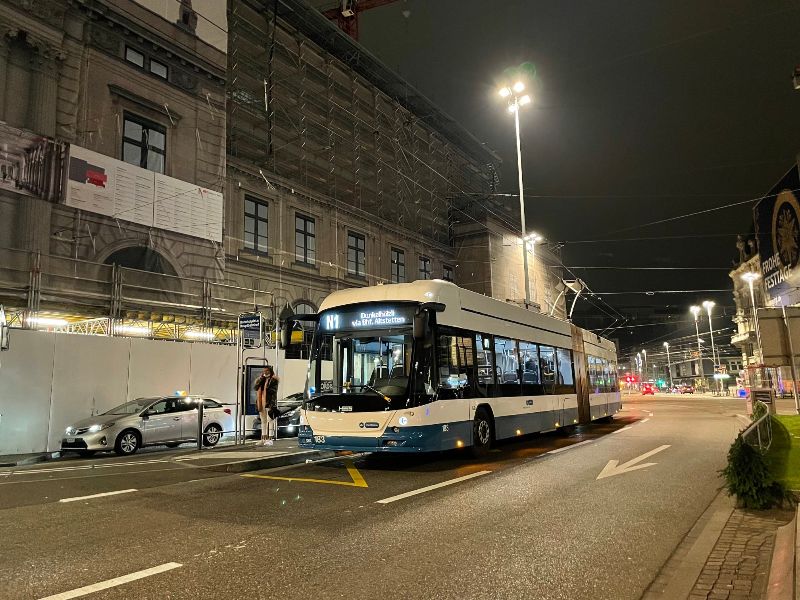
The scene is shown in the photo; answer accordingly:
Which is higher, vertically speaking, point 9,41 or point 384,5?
point 384,5

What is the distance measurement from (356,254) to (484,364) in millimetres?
20798

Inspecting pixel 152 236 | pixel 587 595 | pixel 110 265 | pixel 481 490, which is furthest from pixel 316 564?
pixel 152 236

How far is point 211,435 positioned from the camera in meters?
16.0

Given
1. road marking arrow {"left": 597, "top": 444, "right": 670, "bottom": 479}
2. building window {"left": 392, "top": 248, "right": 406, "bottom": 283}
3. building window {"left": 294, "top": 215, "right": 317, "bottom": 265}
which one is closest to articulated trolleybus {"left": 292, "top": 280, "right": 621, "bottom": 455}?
road marking arrow {"left": 597, "top": 444, "right": 670, "bottom": 479}

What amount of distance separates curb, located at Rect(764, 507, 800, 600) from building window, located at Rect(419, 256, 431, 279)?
33.1 meters

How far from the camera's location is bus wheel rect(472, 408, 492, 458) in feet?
38.1

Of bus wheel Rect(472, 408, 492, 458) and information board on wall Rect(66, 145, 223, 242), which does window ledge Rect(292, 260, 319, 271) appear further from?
bus wheel Rect(472, 408, 492, 458)

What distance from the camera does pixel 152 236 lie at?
20.3 m

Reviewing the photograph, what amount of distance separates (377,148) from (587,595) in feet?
106

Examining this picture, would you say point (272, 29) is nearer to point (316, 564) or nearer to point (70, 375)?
point (70, 375)

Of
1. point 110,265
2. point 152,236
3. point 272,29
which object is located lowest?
point 110,265

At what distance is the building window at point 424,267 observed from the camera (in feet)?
127

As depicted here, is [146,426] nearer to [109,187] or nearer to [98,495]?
[98,495]

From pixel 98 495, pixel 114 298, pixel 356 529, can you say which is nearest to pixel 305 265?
pixel 114 298
